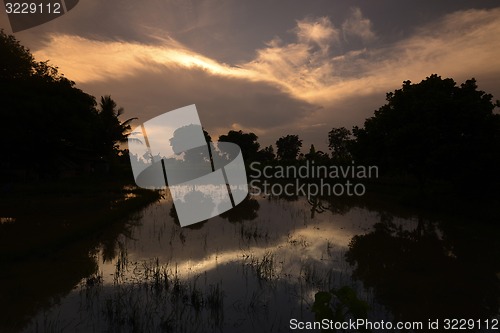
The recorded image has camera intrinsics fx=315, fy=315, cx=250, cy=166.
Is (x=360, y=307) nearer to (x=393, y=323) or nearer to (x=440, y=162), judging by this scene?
(x=393, y=323)

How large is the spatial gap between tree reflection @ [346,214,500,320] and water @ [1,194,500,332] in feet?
0.11

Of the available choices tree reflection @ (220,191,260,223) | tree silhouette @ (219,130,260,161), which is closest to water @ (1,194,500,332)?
tree reflection @ (220,191,260,223)

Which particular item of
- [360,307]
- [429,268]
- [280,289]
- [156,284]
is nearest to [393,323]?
[280,289]

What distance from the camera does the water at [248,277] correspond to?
5.77 m

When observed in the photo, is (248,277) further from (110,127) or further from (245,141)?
(245,141)

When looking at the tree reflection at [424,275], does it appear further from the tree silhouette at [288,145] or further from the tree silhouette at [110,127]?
the tree silhouette at [288,145]

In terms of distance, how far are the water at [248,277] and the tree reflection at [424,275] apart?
3cm

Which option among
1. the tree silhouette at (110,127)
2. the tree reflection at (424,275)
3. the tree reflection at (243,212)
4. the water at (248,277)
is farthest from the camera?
the tree silhouette at (110,127)

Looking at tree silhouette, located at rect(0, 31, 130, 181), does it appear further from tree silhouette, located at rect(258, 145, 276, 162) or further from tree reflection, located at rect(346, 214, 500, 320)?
tree silhouette, located at rect(258, 145, 276, 162)

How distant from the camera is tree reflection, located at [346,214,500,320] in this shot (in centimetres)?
646

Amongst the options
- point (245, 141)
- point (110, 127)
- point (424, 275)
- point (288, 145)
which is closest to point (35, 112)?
point (110, 127)

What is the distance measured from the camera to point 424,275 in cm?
834

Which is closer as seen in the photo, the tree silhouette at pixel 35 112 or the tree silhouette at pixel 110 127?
the tree silhouette at pixel 35 112

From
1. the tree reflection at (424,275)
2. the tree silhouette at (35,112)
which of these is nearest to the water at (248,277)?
the tree reflection at (424,275)
